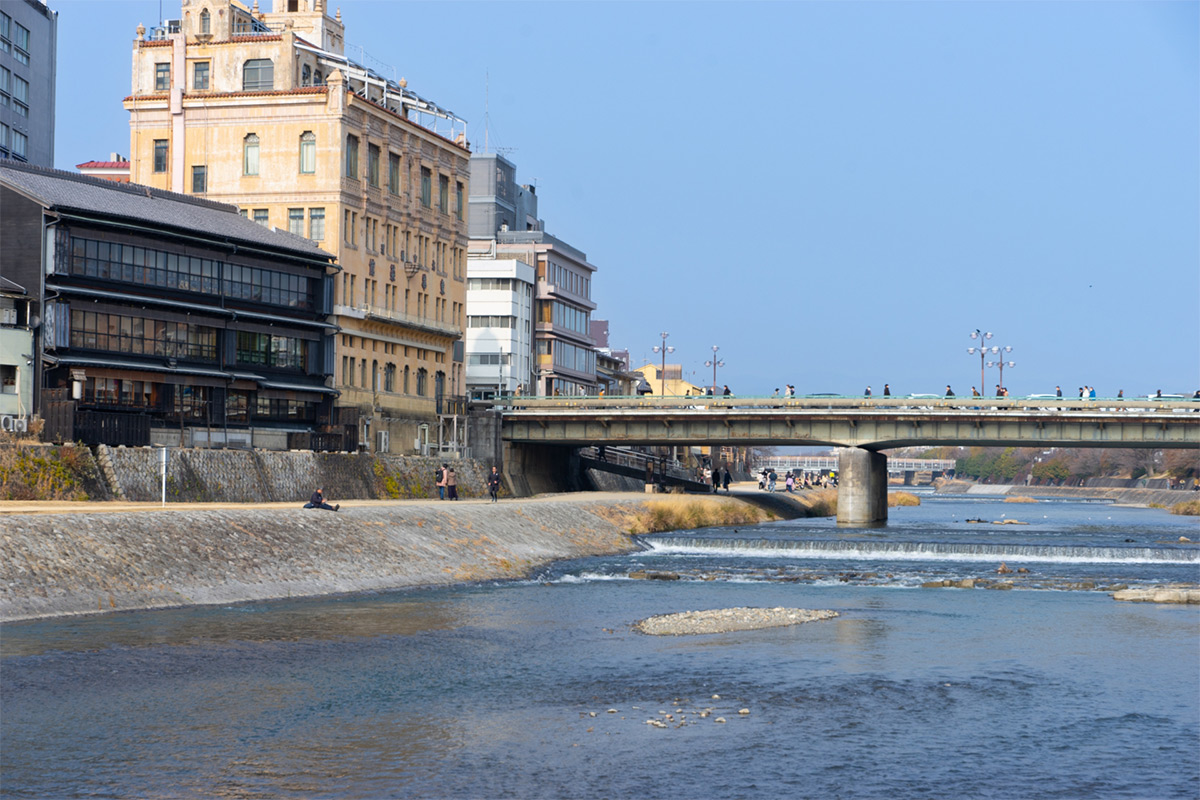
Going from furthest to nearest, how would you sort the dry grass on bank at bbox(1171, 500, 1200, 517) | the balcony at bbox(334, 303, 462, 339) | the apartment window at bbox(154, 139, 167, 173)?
the dry grass on bank at bbox(1171, 500, 1200, 517)
the apartment window at bbox(154, 139, 167, 173)
the balcony at bbox(334, 303, 462, 339)

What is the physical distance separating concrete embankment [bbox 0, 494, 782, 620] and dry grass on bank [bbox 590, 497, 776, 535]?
1500cm

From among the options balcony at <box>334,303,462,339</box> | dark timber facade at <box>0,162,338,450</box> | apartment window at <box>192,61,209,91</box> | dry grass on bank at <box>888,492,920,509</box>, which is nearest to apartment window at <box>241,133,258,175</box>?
dark timber facade at <box>0,162,338,450</box>

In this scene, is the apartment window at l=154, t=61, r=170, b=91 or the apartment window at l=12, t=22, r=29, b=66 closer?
the apartment window at l=154, t=61, r=170, b=91

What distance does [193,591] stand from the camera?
43.7m

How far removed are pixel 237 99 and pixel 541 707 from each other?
83748 millimetres

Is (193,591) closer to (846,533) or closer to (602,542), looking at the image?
(602,542)

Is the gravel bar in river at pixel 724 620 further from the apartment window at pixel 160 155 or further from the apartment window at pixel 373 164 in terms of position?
the apartment window at pixel 160 155

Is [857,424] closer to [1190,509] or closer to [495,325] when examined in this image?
[495,325]

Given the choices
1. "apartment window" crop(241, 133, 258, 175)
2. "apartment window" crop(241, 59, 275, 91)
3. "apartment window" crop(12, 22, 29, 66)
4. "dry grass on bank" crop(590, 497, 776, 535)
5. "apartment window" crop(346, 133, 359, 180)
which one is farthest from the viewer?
"apartment window" crop(12, 22, 29, 66)

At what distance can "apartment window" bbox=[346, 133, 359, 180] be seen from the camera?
10169 cm

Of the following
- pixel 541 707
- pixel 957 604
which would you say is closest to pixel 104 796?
pixel 541 707

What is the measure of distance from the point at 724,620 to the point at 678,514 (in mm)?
50624

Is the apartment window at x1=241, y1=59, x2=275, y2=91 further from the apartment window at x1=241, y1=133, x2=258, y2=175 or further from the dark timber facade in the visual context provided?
the dark timber facade

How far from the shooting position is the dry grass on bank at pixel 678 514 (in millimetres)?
86312
